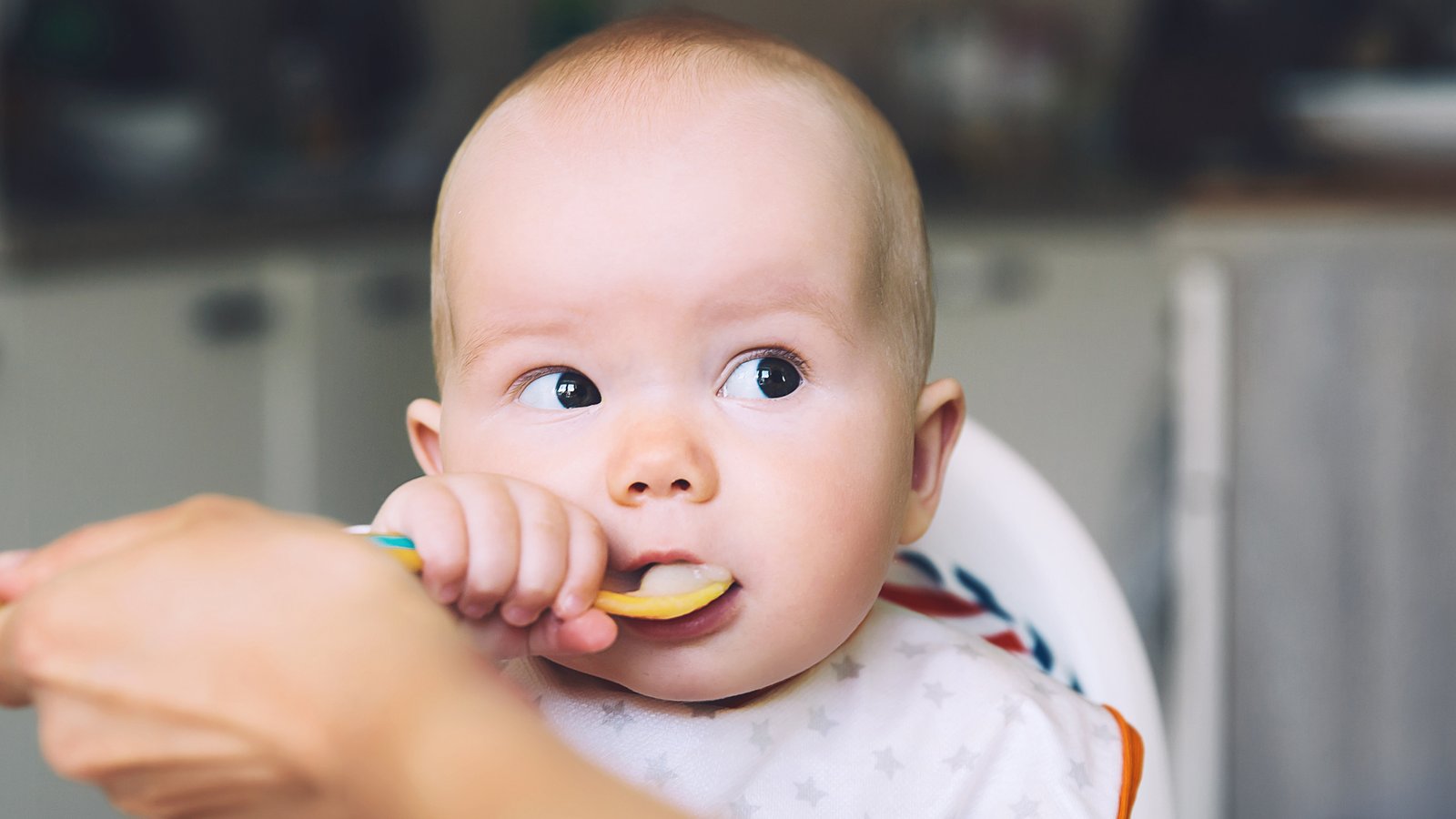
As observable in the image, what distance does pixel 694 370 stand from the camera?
1.80 ft

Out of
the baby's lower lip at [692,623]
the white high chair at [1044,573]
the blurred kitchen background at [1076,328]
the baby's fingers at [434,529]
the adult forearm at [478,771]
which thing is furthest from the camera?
the blurred kitchen background at [1076,328]

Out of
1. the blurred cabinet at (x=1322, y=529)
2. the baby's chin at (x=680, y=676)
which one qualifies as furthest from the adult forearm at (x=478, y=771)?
the blurred cabinet at (x=1322, y=529)

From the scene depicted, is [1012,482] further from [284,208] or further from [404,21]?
[404,21]

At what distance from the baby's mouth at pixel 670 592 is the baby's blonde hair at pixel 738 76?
5.5 inches

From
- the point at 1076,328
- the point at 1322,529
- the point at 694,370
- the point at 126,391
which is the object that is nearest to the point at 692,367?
the point at 694,370

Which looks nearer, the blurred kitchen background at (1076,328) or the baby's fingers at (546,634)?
the baby's fingers at (546,634)

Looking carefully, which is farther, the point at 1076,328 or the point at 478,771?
the point at 1076,328

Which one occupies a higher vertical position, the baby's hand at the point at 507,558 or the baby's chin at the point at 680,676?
the baby's hand at the point at 507,558

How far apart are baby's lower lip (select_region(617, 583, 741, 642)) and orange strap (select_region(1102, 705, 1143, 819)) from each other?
0.82 ft

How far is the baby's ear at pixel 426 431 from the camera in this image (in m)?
0.66

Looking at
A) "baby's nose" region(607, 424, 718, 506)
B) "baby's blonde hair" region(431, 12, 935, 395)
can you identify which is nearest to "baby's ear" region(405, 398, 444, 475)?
"baby's blonde hair" region(431, 12, 935, 395)

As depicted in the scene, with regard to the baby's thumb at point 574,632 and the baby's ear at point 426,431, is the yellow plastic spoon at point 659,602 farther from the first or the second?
the baby's ear at point 426,431

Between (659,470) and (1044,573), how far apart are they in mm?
348

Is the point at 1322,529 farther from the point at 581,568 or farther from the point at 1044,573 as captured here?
the point at 581,568
